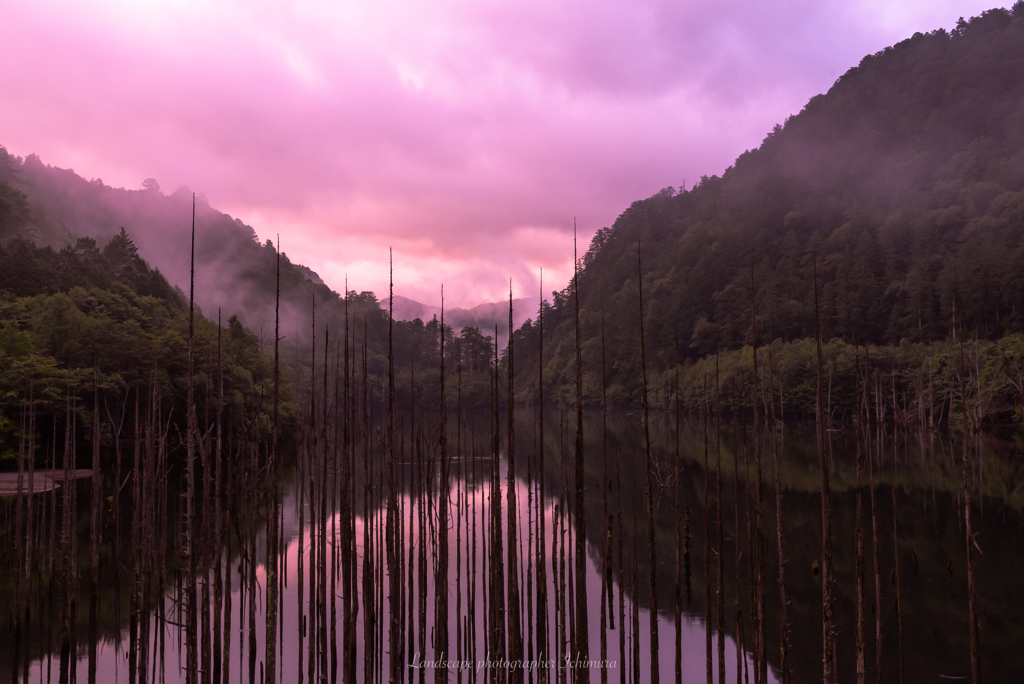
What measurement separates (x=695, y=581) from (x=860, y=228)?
8600 centimetres

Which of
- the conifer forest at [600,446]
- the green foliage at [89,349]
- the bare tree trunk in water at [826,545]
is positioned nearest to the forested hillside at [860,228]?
the conifer forest at [600,446]

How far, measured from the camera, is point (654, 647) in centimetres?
1234

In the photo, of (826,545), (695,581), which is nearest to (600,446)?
(695,581)

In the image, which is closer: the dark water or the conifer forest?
the conifer forest

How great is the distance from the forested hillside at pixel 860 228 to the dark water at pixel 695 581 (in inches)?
1204

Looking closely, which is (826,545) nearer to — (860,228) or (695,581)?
(695,581)

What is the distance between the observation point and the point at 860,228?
96.1 metres

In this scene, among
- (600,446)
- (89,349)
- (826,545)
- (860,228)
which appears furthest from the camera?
(860,228)

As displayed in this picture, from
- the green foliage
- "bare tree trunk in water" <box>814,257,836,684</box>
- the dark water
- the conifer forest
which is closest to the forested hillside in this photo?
the conifer forest

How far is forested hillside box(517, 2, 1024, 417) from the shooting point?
243ft

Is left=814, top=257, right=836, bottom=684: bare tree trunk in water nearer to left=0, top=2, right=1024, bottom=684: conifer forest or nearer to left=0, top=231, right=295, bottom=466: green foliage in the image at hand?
left=0, top=2, right=1024, bottom=684: conifer forest

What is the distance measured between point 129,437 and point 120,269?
103 ft

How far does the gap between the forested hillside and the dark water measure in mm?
30593

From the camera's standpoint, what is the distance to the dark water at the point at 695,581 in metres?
17.3
